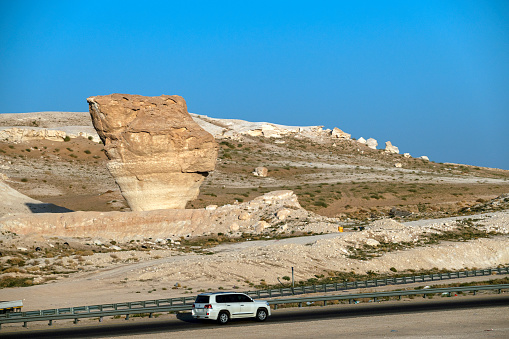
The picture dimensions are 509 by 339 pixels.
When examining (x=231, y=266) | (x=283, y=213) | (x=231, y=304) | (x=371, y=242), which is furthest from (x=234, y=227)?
(x=231, y=304)

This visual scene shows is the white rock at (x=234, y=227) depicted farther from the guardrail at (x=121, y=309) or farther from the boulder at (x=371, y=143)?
the boulder at (x=371, y=143)

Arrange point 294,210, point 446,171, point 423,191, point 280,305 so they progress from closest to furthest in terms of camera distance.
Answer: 1. point 280,305
2. point 294,210
3. point 423,191
4. point 446,171

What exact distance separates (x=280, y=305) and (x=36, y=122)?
121033 mm

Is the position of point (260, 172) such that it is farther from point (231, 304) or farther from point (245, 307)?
point (231, 304)

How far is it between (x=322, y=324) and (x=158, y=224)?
30.9 metres

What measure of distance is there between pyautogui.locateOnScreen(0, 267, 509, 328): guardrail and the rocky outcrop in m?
16.2

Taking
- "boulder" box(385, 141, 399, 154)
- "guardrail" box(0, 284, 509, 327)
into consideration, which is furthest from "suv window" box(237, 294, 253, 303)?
"boulder" box(385, 141, 399, 154)

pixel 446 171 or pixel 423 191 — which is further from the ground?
pixel 446 171

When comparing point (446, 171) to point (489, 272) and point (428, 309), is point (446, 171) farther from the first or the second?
point (428, 309)

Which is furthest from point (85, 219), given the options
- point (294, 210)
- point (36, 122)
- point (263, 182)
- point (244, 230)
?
point (36, 122)

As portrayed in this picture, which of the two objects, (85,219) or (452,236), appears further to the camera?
(85,219)

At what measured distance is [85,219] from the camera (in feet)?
169

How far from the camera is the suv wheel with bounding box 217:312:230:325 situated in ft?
71.7

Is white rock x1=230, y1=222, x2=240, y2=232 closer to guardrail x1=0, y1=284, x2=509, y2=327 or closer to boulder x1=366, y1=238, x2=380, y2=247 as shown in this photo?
boulder x1=366, y1=238, x2=380, y2=247
